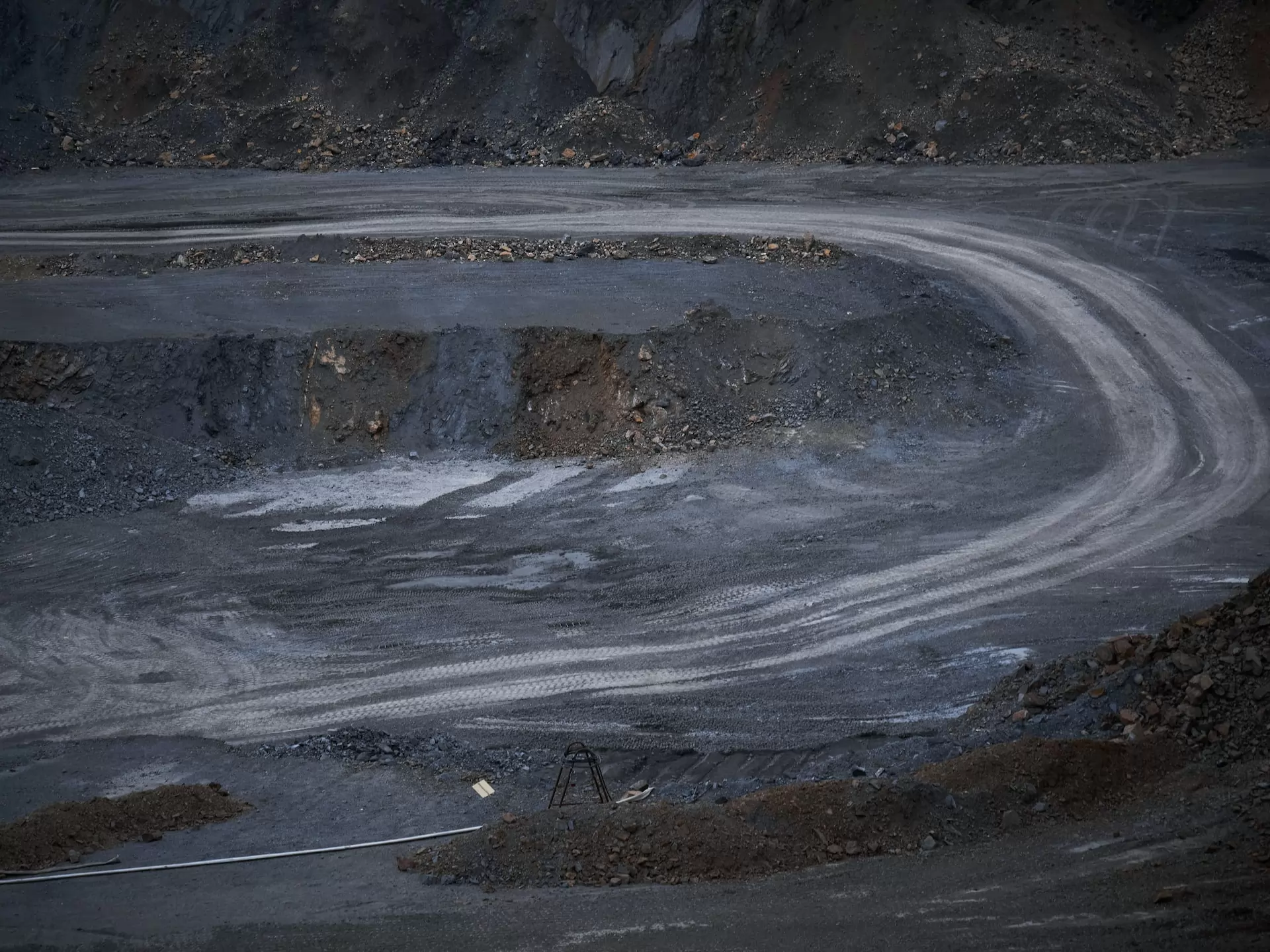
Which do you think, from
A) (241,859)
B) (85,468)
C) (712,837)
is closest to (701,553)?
(712,837)

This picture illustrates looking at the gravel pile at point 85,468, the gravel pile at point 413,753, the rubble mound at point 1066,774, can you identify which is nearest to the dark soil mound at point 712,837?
the rubble mound at point 1066,774

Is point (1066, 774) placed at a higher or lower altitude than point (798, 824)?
higher

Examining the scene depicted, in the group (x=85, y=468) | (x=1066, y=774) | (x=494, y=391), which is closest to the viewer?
(x=1066, y=774)

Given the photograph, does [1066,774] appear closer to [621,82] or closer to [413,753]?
[413,753]

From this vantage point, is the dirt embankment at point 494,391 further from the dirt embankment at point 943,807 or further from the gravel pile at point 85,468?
the dirt embankment at point 943,807

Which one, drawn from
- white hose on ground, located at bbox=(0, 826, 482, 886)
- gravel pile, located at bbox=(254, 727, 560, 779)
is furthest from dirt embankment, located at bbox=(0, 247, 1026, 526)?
white hose on ground, located at bbox=(0, 826, 482, 886)

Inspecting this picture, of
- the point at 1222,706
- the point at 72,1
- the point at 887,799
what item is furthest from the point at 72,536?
the point at 72,1

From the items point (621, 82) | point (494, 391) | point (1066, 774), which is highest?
point (621, 82)
